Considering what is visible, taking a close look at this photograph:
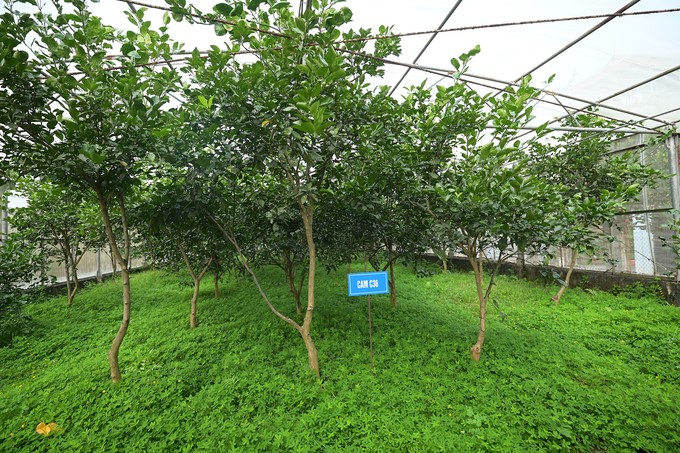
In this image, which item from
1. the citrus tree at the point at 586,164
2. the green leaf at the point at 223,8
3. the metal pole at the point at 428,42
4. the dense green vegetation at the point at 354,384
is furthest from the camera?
the citrus tree at the point at 586,164

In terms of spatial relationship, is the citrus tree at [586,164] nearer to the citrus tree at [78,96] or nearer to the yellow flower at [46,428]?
the citrus tree at [78,96]

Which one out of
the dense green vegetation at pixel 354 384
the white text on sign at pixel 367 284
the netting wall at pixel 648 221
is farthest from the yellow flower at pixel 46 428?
the netting wall at pixel 648 221

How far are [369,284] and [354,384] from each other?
1.20 metres

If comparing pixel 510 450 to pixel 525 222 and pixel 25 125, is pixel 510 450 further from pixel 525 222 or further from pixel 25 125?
pixel 25 125

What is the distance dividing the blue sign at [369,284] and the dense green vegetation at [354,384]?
3.42 feet

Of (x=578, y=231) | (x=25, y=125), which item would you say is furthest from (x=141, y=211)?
(x=578, y=231)

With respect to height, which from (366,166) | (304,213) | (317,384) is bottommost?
(317,384)

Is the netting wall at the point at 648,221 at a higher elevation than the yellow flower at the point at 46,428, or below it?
higher

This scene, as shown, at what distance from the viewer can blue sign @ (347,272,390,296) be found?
3.75m

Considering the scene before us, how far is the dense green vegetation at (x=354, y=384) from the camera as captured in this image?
2.84 meters

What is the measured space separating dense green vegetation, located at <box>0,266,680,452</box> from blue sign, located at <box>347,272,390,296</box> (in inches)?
41.0

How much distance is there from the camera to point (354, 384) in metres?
3.59

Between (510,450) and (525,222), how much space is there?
2.39 meters

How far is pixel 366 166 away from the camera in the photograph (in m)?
4.02
